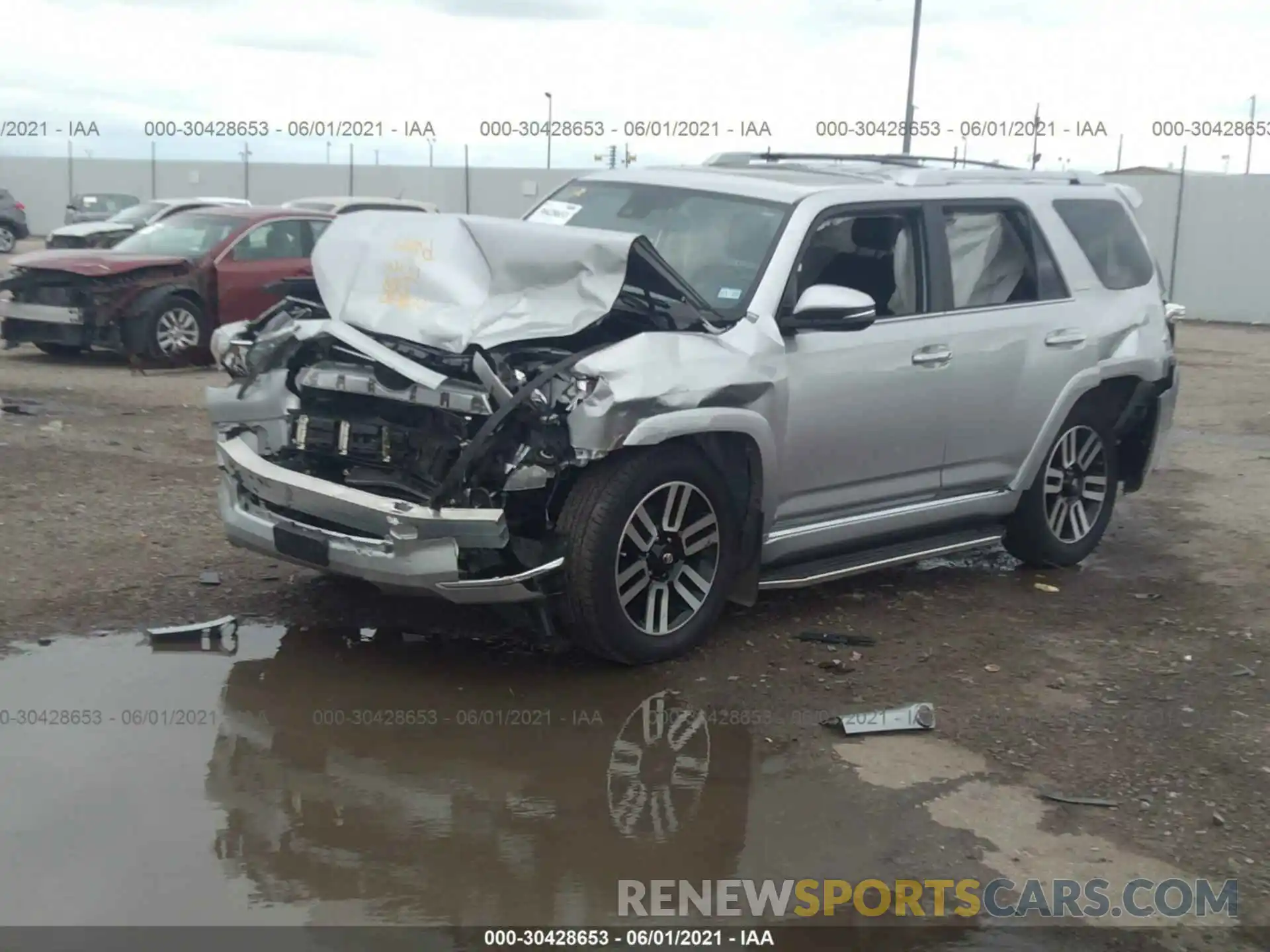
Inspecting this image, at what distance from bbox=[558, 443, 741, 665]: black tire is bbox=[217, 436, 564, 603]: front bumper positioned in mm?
136

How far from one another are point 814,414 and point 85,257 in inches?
378

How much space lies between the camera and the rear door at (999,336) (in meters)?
6.59

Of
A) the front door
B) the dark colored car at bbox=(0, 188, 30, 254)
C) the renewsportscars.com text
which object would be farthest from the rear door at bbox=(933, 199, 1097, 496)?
the dark colored car at bbox=(0, 188, 30, 254)

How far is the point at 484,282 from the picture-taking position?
557 centimetres

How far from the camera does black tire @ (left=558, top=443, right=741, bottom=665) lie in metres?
5.21

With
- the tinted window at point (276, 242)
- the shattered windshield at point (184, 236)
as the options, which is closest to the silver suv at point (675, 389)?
the tinted window at point (276, 242)

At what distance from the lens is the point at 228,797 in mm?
4375

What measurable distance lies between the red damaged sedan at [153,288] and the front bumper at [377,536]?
8355 mm

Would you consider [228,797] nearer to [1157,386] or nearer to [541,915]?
[541,915]

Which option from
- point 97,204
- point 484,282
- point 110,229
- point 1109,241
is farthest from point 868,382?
point 97,204

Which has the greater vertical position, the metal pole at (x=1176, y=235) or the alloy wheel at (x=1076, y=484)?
the metal pole at (x=1176, y=235)

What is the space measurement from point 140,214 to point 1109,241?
17.6 meters

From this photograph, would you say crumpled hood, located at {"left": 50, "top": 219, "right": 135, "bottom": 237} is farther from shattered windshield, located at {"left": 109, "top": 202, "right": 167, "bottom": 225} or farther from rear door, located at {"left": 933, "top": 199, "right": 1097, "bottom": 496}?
rear door, located at {"left": 933, "top": 199, "right": 1097, "bottom": 496}

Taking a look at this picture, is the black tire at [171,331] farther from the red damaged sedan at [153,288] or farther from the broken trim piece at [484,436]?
the broken trim piece at [484,436]
